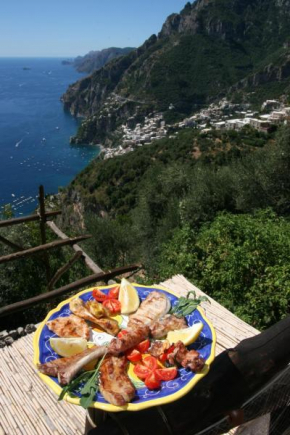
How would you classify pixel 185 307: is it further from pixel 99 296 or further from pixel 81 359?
pixel 81 359

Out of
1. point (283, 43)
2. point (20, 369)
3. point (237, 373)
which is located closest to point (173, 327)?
point (237, 373)

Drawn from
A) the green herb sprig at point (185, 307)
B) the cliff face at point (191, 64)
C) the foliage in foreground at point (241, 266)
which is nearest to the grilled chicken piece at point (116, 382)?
the green herb sprig at point (185, 307)

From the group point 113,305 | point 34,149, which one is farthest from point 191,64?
point 113,305

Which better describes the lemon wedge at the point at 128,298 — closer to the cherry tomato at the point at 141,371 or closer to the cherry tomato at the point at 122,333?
the cherry tomato at the point at 122,333

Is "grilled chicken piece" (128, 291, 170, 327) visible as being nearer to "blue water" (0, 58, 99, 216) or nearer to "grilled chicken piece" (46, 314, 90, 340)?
"grilled chicken piece" (46, 314, 90, 340)

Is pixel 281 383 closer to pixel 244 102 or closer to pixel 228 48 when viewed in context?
pixel 244 102

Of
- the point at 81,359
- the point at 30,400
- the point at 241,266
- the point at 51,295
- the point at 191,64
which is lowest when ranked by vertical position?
the point at 241,266
